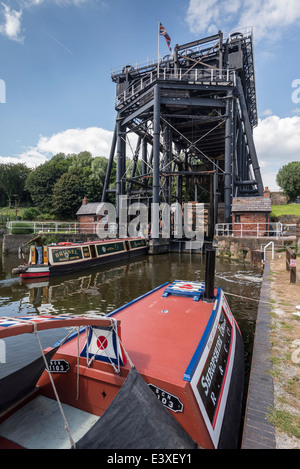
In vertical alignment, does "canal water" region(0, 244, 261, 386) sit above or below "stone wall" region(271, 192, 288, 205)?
below

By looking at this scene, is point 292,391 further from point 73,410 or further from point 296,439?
point 73,410

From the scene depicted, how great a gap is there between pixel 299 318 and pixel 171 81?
24.5 meters

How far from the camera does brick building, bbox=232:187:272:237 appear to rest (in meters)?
22.2

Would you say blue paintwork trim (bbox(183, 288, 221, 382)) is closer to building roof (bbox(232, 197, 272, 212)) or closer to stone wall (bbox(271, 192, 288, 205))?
building roof (bbox(232, 197, 272, 212))

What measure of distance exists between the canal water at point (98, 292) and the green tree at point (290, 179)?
135ft

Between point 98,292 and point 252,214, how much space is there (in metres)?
17.1

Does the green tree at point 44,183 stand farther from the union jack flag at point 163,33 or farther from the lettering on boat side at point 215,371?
the lettering on boat side at point 215,371

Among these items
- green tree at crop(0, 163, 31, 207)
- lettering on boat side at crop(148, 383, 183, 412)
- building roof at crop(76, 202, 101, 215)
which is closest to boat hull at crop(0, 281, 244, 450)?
lettering on boat side at crop(148, 383, 183, 412)

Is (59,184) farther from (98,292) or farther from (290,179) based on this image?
(290,179)

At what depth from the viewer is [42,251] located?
13.5m

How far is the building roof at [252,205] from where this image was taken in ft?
73.0

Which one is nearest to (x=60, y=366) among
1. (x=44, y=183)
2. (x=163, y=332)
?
(x=163, y=332)

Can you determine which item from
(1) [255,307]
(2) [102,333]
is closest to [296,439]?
(2) [102,333]

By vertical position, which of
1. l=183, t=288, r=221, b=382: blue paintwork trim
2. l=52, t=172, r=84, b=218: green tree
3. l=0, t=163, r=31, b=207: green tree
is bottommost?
l=183, t=288, r=221, b=382: blue paintwork trim
